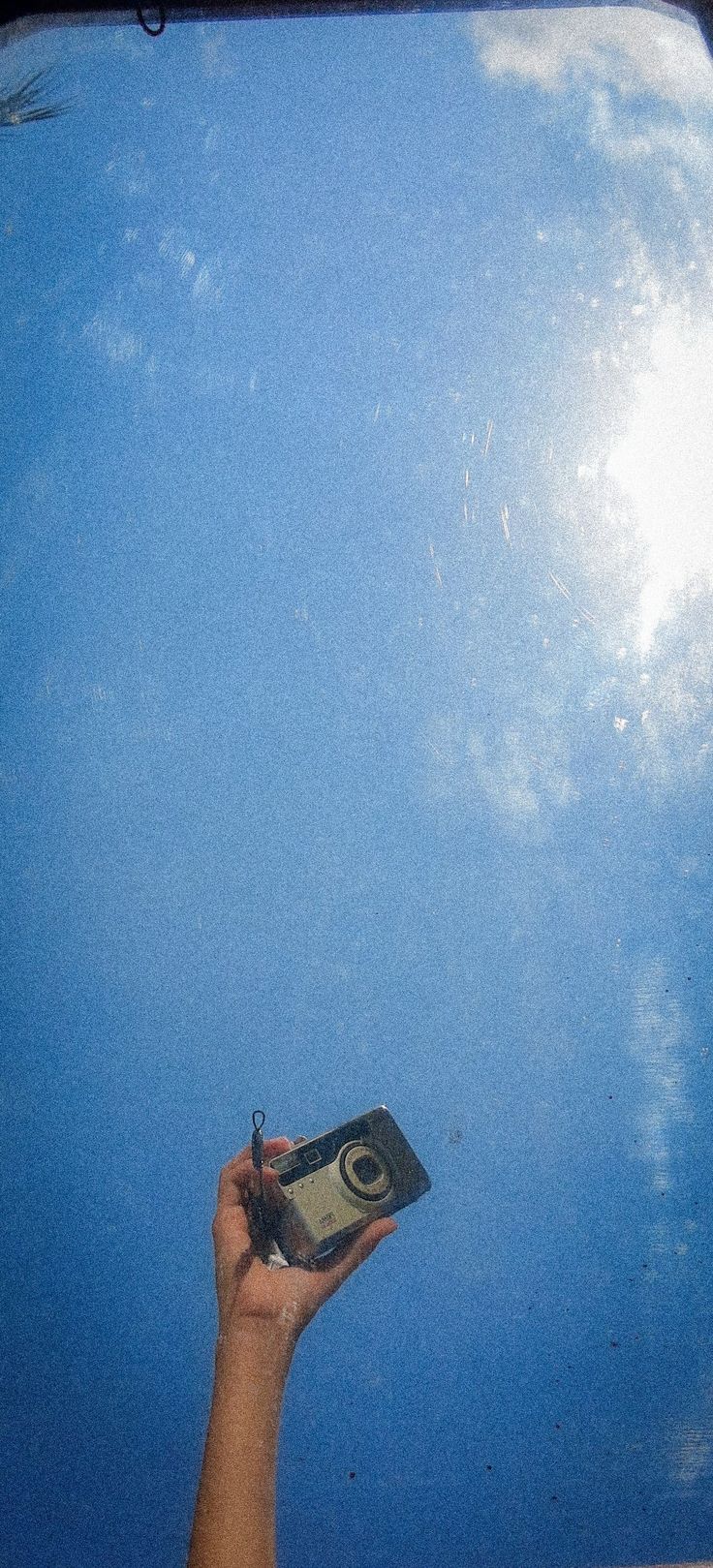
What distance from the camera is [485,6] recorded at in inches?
51.6

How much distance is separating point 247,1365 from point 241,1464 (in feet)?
0.33

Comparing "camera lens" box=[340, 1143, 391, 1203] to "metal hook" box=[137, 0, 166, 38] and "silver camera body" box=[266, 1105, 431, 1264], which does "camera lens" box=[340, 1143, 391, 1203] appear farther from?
"metal hook" box=[137, 0, 166, 38]

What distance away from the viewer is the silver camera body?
92cm

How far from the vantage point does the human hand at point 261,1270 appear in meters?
0.81

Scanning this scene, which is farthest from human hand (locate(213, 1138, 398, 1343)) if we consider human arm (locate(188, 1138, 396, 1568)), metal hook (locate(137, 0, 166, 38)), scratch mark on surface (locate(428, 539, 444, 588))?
metal hook (locate(137, 0, 166, 38))

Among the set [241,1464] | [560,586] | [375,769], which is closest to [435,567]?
[560,586]

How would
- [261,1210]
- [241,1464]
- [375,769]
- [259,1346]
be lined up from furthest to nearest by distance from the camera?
[375,769] < [261,1210] < [259,1346] < [241,1464]

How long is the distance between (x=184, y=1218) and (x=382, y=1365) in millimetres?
346

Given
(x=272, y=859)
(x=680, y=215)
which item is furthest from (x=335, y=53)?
(x=272, y=859)

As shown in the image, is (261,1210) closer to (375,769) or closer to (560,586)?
(375,769)

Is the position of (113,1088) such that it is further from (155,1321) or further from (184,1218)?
(155,1321)

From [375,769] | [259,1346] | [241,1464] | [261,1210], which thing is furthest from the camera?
[375,769]

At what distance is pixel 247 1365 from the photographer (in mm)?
743

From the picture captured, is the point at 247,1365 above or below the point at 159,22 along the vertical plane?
below
